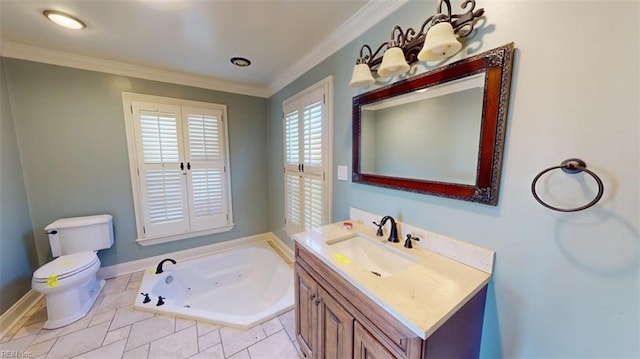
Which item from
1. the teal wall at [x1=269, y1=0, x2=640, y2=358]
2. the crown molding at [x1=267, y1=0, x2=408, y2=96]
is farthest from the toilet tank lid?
the teal wall at [x1=269, y1=0, x2=640, y2=358]

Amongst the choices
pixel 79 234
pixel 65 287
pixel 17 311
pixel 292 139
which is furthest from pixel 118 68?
pixel 17 311

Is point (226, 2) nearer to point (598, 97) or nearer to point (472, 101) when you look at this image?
point (472, 101)

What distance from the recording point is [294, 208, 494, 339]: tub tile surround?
0.75m

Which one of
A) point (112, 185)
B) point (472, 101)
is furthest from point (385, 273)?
point (112, 185)

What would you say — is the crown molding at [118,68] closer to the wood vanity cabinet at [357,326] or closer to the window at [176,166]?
the window at [176,166]

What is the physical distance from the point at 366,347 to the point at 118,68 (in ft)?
10.7

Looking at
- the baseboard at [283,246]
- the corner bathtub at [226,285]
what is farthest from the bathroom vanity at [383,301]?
the baseboard at [283,246]

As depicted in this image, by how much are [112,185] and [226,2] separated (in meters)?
2.28

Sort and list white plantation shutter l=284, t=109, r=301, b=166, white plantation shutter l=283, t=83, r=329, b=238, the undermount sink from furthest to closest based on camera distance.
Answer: white plantation shutter l=284, t=109, r=301, b=166, white plantation shutter l=283, t=83, r=329, b=238, the undermount sink

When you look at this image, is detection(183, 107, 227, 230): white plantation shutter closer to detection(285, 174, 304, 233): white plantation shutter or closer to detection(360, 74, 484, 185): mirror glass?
detection(285, 174, 304, 233): white plantation shutter

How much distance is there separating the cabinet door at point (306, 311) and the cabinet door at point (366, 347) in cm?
34

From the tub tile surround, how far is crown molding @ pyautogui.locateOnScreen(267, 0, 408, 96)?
1.34 m

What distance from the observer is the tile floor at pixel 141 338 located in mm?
1500

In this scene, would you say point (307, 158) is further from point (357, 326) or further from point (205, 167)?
point (357, 326)
